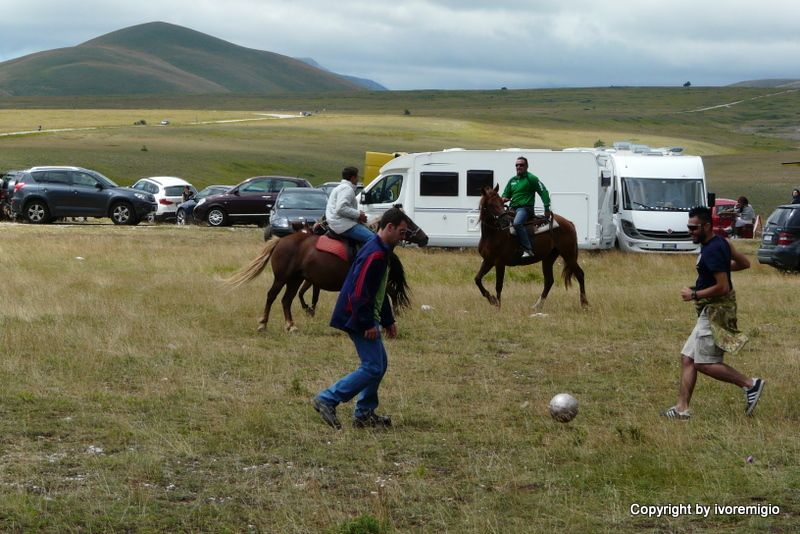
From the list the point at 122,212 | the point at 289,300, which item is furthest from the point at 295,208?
the point at 289,300

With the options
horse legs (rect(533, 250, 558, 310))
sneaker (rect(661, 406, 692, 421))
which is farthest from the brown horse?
sneaker (rect(661, 406, 692, 421))

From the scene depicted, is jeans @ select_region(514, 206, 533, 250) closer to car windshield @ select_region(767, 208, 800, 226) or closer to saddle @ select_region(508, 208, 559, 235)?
saddle @ select_region(508, 208, 559, 235)

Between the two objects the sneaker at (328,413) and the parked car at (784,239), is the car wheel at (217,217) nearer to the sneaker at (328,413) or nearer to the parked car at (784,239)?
the parked car at (784,239)

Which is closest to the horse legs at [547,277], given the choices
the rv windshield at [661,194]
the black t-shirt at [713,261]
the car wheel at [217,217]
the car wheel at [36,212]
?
the black t-shirt at [713,261]

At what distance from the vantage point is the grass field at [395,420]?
22.3 feet

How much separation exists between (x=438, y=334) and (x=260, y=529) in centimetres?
827

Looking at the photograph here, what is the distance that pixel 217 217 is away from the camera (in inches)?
1451

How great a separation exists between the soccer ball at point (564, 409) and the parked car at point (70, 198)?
27.6 m

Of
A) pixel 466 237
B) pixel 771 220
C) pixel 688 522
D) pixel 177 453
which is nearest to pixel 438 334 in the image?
pixel 177 453

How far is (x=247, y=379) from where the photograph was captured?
11352 millimetres

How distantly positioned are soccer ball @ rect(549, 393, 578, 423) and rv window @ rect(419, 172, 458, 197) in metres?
20.0

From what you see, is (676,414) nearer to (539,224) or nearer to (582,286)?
Answer: (582,286)

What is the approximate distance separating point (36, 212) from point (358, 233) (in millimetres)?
23323

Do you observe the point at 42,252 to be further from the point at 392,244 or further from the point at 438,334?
the point at 392,244
